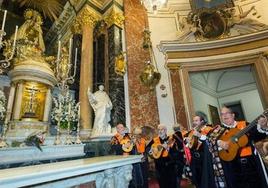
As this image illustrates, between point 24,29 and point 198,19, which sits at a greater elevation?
point 198,19

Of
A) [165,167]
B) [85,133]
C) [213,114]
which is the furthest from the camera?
[213,114]

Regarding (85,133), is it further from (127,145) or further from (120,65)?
(120,65)

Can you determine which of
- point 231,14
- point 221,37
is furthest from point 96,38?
point 231,14

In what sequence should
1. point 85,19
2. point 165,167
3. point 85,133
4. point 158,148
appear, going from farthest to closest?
point 85,19
point 85,133
point 158,148
point 165,167

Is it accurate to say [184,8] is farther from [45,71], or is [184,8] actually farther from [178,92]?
[45,71]

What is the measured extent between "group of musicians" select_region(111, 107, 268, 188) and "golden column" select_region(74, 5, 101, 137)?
2465 mm

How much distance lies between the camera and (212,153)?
337 centimetres

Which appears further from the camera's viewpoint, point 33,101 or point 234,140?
point 33,101

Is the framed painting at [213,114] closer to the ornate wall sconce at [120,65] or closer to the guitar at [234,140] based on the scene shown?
the ornate wall sconce at [120,65]

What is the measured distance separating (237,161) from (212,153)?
0.40 metres

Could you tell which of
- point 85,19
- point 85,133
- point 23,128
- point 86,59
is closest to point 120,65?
point 86,59

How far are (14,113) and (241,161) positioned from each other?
564 cm

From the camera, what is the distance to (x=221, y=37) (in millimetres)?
8656

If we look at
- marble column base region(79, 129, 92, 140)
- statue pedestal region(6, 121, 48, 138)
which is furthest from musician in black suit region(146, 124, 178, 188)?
statue pedestal region(6, 121, 48, 138)
